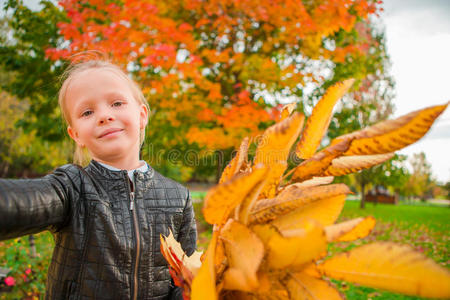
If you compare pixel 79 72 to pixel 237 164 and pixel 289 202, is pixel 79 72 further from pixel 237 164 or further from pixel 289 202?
pixel 289 202

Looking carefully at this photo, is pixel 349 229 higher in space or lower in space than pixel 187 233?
higher

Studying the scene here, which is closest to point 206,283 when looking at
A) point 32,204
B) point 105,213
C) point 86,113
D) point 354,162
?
point 354,162

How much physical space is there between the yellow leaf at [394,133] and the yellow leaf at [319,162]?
17 millimetres

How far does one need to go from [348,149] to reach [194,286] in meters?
0.32

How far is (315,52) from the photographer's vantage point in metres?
6.17

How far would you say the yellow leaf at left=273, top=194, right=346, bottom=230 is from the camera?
0.47 meters

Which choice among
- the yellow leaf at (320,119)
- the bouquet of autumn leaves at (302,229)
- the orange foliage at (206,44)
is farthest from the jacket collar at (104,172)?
the orange foliage at (206,44)

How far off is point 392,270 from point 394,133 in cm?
19

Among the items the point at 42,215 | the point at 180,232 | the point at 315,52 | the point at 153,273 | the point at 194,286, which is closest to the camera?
the point at 194,286

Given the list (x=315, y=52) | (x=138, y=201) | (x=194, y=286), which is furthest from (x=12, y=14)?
(x=194, y=286)

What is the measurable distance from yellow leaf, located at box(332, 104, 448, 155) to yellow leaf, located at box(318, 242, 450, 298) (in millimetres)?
144

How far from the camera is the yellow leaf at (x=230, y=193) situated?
364 millimetres

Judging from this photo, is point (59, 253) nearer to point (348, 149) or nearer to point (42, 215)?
point (42, 215)

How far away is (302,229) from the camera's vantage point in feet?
1.26
